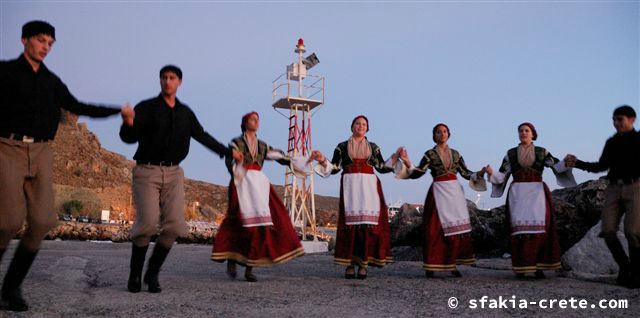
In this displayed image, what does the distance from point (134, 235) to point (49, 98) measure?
134 cm

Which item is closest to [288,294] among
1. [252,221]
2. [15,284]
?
[252,221]

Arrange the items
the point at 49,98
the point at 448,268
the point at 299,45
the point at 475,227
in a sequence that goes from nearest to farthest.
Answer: the point at 49,98
the point at 448,268
the point at 475,227
the point at 299,45

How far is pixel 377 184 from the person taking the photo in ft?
22.9

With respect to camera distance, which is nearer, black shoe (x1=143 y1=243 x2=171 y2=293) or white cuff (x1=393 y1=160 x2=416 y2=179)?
black shoe (x1=143 y1=243 x2=171 y2=293)

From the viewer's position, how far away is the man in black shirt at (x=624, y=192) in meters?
5.95

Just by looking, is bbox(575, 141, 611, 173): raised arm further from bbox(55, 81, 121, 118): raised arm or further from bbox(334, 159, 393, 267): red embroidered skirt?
bbox(55, 81, 121, 118): raised arm

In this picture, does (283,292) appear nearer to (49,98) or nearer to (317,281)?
(317,281)

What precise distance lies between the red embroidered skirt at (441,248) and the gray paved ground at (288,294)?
0.19m

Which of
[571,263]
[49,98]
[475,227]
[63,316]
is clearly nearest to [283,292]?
[63,316]

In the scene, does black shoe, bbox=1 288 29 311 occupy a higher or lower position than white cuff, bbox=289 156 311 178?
lower

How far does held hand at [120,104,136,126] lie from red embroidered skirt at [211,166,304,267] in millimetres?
1985

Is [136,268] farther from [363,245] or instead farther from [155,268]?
[363,245]

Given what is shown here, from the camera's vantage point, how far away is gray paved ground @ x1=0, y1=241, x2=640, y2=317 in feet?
13.8

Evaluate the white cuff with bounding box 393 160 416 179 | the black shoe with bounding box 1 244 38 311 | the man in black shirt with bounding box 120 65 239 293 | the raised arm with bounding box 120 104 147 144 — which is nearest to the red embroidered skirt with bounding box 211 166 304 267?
the man in black shirt with bounding box 120 65 239 293
